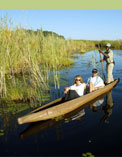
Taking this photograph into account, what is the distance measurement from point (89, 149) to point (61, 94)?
14.7ft

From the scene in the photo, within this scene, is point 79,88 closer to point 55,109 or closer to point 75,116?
point 75,116

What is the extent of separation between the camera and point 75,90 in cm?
655

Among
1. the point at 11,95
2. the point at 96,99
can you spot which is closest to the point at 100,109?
the point at 96,99

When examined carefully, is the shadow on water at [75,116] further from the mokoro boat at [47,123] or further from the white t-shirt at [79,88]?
the white t-shirt at [79,88]

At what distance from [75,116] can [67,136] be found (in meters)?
1.27

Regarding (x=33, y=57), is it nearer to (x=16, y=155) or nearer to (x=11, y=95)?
(x=11, y=95)

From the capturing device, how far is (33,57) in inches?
283

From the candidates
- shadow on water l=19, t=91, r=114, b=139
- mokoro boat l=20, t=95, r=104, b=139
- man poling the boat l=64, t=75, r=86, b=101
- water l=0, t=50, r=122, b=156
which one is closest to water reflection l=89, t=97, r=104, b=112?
shadow on water l=19, t=91, r=114, b=139

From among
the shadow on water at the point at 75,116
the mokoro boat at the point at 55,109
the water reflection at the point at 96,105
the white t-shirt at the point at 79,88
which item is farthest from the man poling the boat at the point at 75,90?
the water reflection at the point at 96,105

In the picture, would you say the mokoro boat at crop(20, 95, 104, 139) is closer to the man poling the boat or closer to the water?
the water

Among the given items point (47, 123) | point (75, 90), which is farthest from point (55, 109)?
point (75, 90)

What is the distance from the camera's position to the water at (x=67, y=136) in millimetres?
4215

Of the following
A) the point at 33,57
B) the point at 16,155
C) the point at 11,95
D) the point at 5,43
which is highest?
the point at 5,43

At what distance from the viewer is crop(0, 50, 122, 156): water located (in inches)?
166
